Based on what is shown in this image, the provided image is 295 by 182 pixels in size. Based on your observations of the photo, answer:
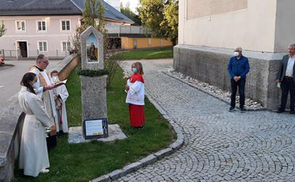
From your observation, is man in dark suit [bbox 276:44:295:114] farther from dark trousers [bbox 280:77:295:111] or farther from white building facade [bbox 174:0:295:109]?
white building facade [bbox 174:0:295:109]

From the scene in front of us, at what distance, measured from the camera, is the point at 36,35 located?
53500 millimetres

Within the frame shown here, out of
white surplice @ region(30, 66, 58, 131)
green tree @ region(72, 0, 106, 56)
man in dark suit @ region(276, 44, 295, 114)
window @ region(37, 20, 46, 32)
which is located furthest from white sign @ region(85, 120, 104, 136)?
window @ region(37, 20, 46, 32)

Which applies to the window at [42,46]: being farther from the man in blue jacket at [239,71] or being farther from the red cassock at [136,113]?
the red cassock at [136,113]

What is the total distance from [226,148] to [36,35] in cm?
5132

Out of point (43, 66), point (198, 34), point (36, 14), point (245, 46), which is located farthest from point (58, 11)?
point (43, 66)

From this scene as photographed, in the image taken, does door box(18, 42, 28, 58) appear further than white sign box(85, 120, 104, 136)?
Yes

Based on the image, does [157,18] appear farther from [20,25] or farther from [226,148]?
[226,148]

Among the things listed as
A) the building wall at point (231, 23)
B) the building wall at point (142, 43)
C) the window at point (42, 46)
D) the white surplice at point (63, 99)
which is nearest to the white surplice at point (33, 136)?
the white surplice at point (63, 99)

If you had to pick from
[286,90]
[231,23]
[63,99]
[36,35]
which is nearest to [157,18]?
[36,35]

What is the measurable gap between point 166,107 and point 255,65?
3.22 metres

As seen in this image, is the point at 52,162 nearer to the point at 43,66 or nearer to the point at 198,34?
the point at 43,66

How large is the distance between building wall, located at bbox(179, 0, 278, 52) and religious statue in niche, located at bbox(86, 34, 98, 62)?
5.83 meters

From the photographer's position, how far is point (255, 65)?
1101 cm

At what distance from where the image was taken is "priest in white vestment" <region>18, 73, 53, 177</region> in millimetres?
5336
